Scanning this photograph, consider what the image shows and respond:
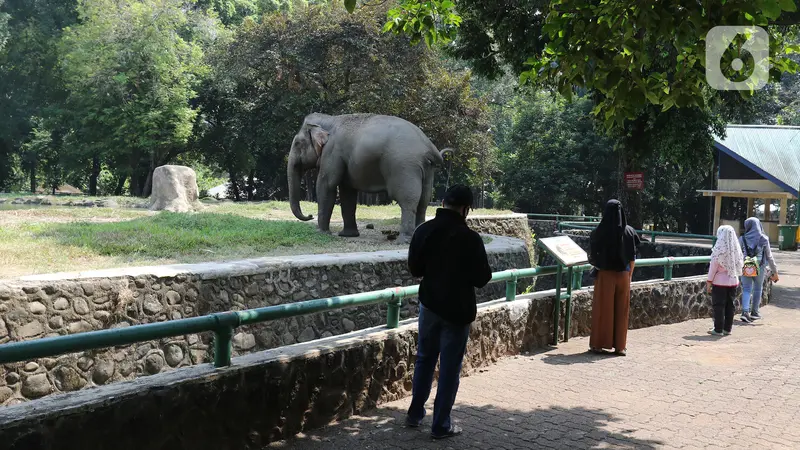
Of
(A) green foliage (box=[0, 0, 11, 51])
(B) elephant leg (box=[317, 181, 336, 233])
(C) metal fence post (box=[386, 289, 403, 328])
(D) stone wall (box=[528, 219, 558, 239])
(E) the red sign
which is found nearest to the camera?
(C) metal fence post (box=[386, 289, 403, 328])

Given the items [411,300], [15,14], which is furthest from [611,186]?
[15,14]

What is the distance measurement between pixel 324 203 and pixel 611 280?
6.17 m

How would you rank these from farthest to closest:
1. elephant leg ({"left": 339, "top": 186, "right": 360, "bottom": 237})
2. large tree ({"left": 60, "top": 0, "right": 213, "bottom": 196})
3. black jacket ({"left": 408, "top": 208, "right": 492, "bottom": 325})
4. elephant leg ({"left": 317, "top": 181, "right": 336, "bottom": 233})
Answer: large tree ({"left": 60, "top": 0, "right": 213, "bottom": 196}) < elephant leg ({"left": 339, "top": 186, "right": 360, "bottom": 237}) < elephant leg ({"left": 317, "top": 181, "right": 336, "bottom": 233}) < black jacket ({"left": 408, "top": 208, "right": 492, "bottom": 325})

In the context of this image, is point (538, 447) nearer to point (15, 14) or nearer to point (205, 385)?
point (205, 385)

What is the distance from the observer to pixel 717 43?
554 centimetres

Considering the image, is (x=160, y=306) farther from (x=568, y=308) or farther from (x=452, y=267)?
(x=568, y=308)

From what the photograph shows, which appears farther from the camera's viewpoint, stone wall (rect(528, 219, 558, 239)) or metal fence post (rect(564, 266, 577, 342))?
stone wall (rect(528, 219, 558, 239))

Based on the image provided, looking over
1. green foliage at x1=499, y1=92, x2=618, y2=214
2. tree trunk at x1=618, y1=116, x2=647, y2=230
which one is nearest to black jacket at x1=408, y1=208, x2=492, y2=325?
tree trunk at x1=618, y1=116, x2=647, y2=230

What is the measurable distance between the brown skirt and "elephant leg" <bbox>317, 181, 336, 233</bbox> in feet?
19.3

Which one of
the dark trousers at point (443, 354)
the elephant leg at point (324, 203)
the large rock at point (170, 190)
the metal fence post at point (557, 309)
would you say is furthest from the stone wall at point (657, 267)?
the dark trousers at point (443, 354)

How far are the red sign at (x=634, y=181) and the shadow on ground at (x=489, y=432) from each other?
15.4 m

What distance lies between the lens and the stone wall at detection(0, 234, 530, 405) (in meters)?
6.39

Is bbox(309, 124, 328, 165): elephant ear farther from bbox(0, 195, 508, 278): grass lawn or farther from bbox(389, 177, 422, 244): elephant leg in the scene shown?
bbox(389, 177, 422, 244): elephant leg

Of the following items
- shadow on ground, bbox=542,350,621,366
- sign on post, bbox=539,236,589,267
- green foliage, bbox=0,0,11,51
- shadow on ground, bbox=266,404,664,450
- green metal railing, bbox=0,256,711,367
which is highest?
green foliage, bbox=0,0,11,51
